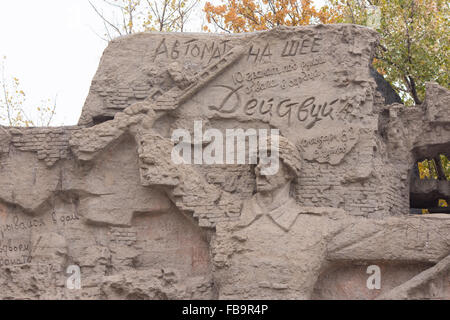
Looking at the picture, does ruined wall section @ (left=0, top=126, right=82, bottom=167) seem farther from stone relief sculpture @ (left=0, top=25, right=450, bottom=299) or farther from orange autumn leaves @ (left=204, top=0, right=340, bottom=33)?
orange autumn leaves @ (left=204, top=0, right=340, bottom=33)

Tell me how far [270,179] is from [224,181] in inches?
30.7

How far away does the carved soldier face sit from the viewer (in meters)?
9.41

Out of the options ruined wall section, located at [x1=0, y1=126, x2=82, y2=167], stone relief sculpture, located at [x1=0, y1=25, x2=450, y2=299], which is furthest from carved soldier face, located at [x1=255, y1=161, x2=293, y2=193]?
ruined wall section, located at [x1=0, y1=126, x2=82, y2=167]

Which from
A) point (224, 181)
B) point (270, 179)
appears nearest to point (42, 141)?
point (224, 181)

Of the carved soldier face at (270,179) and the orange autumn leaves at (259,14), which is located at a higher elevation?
the orange autumn leaves at (259,14)

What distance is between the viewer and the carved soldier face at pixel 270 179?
9.41 m

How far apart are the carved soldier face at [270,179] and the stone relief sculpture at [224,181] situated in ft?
0.08

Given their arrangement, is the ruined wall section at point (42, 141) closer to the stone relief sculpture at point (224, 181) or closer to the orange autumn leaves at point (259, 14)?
the stone relief sculpture at point (224, 181)

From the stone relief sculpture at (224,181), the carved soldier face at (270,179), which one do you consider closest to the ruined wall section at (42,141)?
the stone relief sculpture at (224,181)

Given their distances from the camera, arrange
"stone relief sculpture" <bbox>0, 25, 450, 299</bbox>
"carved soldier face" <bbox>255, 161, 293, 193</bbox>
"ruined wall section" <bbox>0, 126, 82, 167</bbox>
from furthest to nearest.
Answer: "ruined wall section" <bbox>0, 126, 82, 167</bbox> < "carved soldier face" <bbox>255, 161, 293, 193</bbox> < "stone relief sculpture" <bbox>0, 25, 450, 299</bbox>

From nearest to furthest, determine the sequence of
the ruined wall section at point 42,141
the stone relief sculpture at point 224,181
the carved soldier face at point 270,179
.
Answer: the stone relief sculpture at point 224,181, the carved soldier face at point 270,179, the ruined wall section at point 42,141

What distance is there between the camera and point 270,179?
371 inches

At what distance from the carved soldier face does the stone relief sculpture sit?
24mm

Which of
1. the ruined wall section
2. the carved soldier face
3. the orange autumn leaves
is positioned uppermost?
the orange autumn leaves
